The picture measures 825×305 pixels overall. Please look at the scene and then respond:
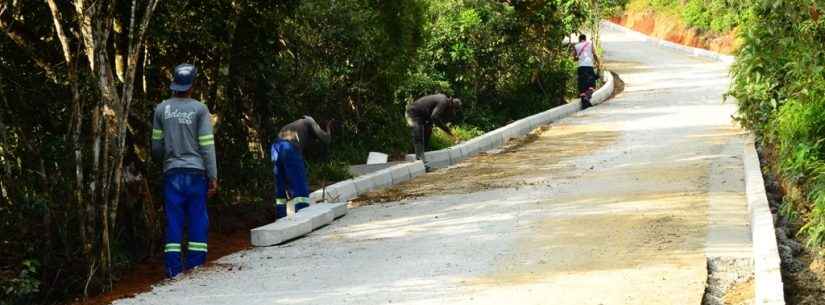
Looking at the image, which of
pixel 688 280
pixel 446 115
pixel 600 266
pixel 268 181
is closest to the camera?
pixel 688 280

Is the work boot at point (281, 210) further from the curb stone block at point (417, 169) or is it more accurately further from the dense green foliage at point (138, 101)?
the curb stone block at point (417, 169)

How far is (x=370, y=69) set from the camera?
57.1 feet

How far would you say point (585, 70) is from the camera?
2652 centimetres

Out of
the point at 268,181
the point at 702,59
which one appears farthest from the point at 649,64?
the point at 268,181

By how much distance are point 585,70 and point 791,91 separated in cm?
1391

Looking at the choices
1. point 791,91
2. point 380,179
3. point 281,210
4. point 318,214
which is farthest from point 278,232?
point 791,91

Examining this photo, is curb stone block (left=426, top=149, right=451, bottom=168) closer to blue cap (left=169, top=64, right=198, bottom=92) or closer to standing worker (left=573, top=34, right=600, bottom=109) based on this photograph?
blue cap (left=169, top=64, right=198, bottom=92)

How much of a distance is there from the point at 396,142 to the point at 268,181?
5.76 m

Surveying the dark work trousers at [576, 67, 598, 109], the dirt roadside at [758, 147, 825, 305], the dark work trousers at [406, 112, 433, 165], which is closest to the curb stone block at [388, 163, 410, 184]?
the dark work trousers at [406, 112, 433, 165]

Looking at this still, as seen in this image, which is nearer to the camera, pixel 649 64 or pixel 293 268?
pixel 293 268

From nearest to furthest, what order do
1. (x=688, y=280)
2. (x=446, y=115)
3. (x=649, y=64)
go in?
(x=688, y=280), (x=446, y=115), (x=649, y=64)

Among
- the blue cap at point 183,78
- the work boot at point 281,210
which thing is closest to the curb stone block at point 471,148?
the work boot at point 281,210

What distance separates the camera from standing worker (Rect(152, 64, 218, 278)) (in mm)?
9383

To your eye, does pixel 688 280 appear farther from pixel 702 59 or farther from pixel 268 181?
pixel 702 59
